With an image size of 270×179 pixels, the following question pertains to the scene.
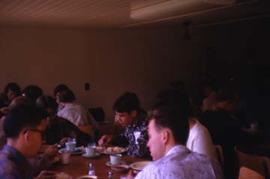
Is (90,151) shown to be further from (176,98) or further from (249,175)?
(249,175)

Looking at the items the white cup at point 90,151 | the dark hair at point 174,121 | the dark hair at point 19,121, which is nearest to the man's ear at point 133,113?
the white cup at point 90,151

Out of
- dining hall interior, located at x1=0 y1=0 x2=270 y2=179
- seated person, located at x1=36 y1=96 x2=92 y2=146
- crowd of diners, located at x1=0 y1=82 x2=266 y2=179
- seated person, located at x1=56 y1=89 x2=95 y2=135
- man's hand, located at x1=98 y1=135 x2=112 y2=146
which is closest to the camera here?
crowd of diners, located at x1=0 y1=82 x2=266 y2=179

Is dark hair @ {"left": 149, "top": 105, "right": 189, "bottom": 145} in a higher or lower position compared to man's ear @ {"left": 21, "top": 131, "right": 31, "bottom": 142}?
higher

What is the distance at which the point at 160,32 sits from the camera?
8359mm

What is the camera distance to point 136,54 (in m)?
8.20

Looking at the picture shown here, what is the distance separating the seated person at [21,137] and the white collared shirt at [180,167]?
0.77m

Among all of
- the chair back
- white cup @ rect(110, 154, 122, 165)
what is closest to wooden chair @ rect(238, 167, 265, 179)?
white cup @ rect(110, 154, 122, 165)

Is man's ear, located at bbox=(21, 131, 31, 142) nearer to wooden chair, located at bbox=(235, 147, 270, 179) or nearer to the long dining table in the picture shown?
the long dining table

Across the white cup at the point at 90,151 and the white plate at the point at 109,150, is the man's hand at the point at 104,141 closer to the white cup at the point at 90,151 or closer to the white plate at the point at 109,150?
the white plate at the point at 109,150

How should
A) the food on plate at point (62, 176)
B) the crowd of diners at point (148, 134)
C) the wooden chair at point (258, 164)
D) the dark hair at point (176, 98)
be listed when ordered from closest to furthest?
1. the crowd of diners at point (148, 134)
2. the dark hair at point (176, 98)
3. the food on plate at point (62, 176)
4. the wooden chair at point (258, 164)

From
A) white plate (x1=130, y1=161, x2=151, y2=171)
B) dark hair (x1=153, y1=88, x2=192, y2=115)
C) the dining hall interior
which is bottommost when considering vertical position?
white plate (x1=130, y1=161, x2=151, y2=171)

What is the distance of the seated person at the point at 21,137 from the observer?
223 cm

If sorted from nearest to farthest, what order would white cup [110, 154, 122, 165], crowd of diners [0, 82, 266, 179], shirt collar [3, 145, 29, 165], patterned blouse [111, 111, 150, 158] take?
crowd of diners [0, 82, 266, 179] < shirt collar [3, 145, 29, 165] < white cup [110, 154, 122, 165] < patterned blouse [111, 111, 150, 158]

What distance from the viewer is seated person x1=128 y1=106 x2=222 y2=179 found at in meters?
1.77
